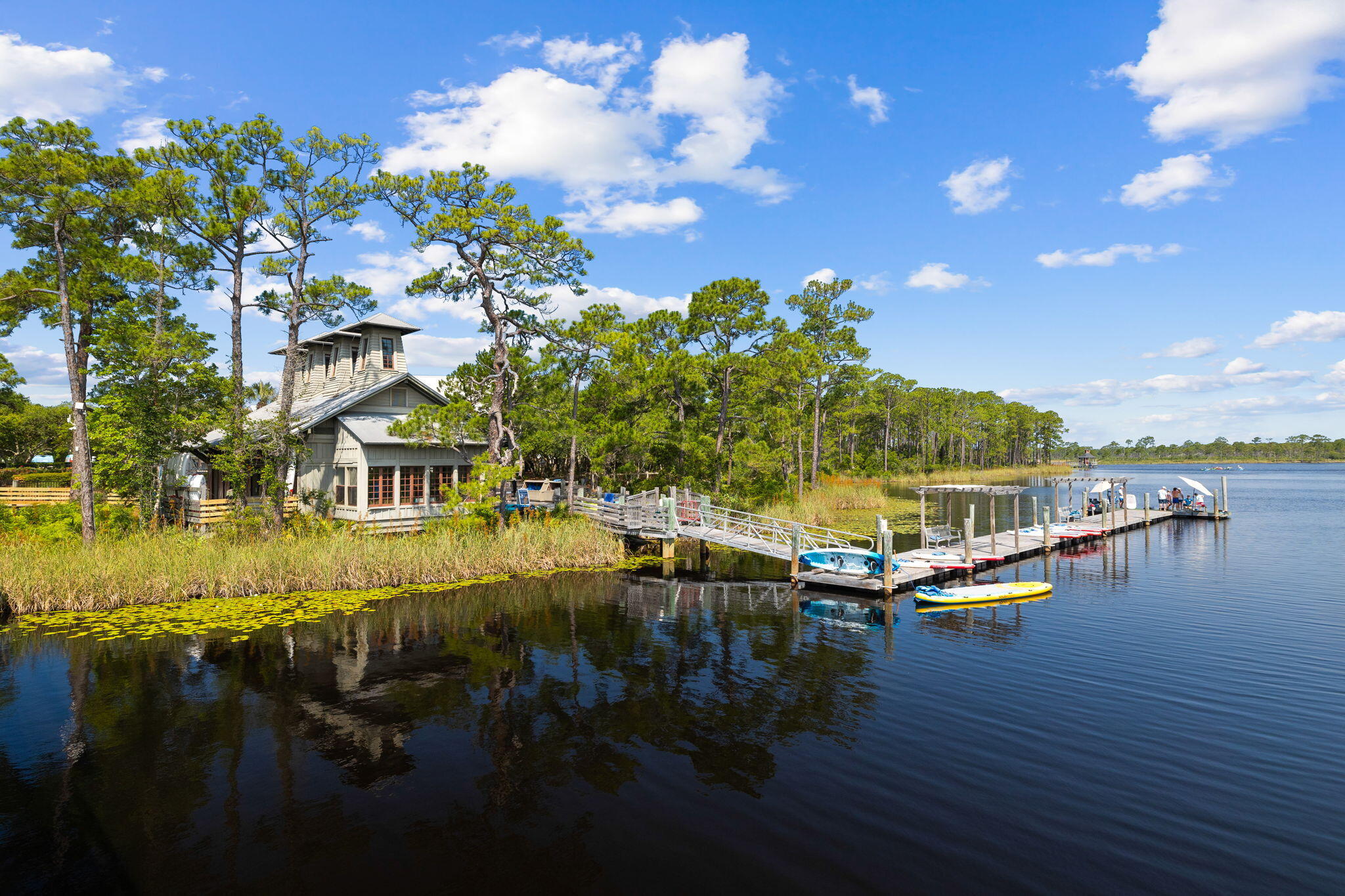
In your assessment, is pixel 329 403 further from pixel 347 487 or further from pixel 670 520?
pixel 670 520

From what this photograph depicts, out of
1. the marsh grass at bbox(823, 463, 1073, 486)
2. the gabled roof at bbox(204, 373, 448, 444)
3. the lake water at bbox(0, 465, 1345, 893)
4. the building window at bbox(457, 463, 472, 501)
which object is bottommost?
the lake water at bbox(0, 465, 1345, 893)

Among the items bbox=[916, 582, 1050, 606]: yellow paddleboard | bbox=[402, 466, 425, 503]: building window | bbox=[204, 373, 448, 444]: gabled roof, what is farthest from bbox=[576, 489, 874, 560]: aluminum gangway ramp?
bbox=[204, 373, 448, 444]: gabled roof

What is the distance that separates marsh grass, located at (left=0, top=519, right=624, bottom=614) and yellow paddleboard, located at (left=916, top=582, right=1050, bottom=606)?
42.9 feet

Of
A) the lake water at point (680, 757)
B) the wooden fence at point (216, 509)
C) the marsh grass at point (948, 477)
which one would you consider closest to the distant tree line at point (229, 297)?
the wooden fence at point (216, 509)

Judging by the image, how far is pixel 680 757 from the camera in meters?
10.6

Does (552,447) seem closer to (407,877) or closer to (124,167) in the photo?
(124,167)

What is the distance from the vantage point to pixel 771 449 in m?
44.8

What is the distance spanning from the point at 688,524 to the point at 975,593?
43.5 ft

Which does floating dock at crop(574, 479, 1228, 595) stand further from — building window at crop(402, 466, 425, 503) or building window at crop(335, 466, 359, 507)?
building window at crop(335, 466, 359, 507)

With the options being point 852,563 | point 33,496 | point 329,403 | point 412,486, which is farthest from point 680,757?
point 33,496

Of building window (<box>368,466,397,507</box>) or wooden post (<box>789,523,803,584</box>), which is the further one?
building window (<box>368,466,397,507</box>)

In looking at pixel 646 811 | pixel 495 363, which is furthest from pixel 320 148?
pixel 646 811

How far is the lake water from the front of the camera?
25.6ft

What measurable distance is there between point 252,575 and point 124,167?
17.9 metres
